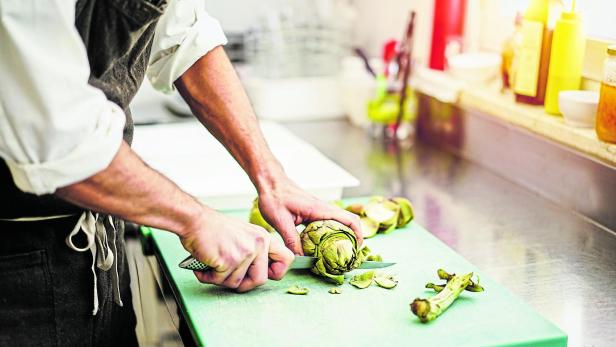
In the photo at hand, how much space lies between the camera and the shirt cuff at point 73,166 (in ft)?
3.15

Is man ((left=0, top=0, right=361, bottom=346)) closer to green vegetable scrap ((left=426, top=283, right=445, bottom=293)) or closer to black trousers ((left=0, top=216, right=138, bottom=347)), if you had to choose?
black trousers ((left=0, top=216, right=138, bottom=347))

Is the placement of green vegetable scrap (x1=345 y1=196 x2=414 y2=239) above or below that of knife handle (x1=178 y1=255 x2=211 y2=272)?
below

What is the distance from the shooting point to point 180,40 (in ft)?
4.58

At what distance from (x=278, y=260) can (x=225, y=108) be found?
35cm

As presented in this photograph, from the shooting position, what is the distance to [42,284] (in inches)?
45.9

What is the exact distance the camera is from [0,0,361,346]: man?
3.09ft

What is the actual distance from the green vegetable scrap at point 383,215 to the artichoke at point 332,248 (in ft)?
0.59

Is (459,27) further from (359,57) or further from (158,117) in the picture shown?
(158,117)

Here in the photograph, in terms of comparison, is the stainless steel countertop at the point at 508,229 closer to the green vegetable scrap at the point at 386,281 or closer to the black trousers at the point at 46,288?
the green vegetable scrap at the point at 386,281

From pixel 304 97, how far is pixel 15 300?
5.02 ft

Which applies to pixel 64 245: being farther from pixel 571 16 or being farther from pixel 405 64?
pixel 405 64

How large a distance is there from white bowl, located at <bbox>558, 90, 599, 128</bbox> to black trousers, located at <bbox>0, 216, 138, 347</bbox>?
38.9 inches

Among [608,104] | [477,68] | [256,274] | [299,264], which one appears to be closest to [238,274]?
[256,274]

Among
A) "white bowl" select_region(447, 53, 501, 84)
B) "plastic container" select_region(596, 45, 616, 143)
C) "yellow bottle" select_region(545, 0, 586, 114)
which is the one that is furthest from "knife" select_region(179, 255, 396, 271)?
"white bowl" select_region(447, 53, 501, 84)
